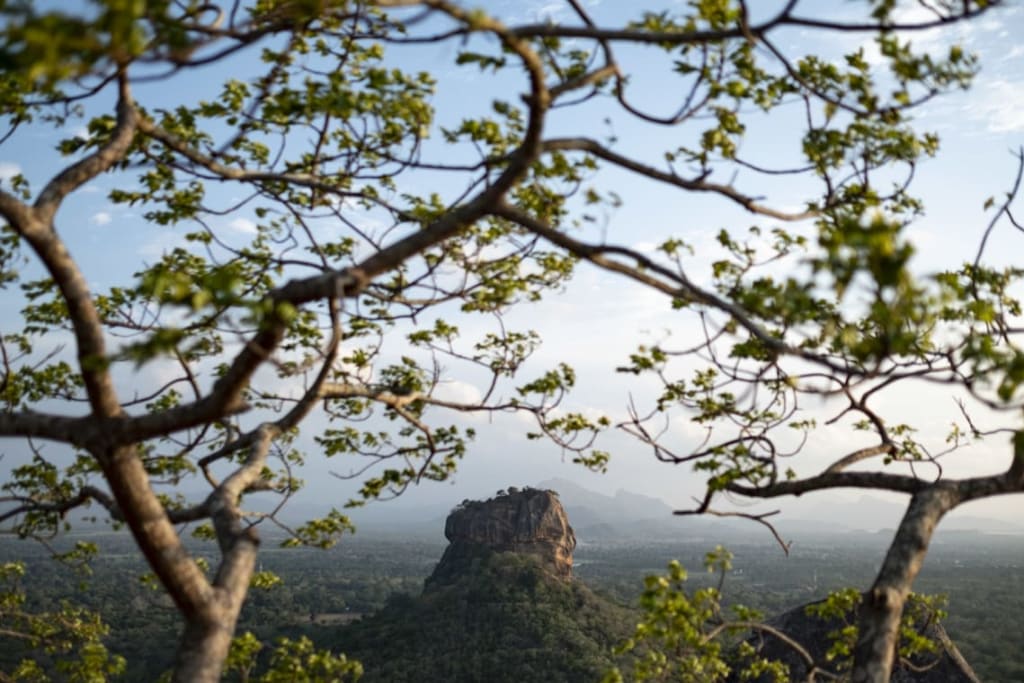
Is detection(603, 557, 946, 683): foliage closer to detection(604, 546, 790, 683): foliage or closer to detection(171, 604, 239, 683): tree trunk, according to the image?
detection(604, 546, 790, 683): foliage

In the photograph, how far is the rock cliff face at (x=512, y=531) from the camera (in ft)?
214

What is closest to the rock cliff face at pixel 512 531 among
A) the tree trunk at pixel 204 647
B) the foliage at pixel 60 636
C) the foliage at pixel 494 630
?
the foliage at pixel 494 630

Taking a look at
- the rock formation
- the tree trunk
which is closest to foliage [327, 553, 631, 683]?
the rock formation

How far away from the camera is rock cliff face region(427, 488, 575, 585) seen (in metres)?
65.2

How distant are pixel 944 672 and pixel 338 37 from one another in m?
25.4

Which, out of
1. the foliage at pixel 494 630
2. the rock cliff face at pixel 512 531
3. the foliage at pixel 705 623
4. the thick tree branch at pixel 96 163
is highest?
the thick tree branch at pixel 96 163

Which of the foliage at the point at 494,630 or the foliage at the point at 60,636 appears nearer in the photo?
the foliage at the point at 60,636

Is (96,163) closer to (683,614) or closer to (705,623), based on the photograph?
(683,614)

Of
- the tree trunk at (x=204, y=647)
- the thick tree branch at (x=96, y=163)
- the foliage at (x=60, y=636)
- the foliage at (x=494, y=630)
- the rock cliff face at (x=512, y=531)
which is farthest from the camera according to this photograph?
the rock cliff face at (x=512, y=531)

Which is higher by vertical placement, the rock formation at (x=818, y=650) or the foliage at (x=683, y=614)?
the foliage at (x=683, y=614)

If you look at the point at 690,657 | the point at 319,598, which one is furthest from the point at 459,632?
the point at 690,657

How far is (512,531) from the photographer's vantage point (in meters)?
66.6

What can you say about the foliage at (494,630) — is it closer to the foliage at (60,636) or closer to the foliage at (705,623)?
the foliage at (60,636)

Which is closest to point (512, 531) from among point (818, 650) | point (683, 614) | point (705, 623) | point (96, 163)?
point (818, 650)
